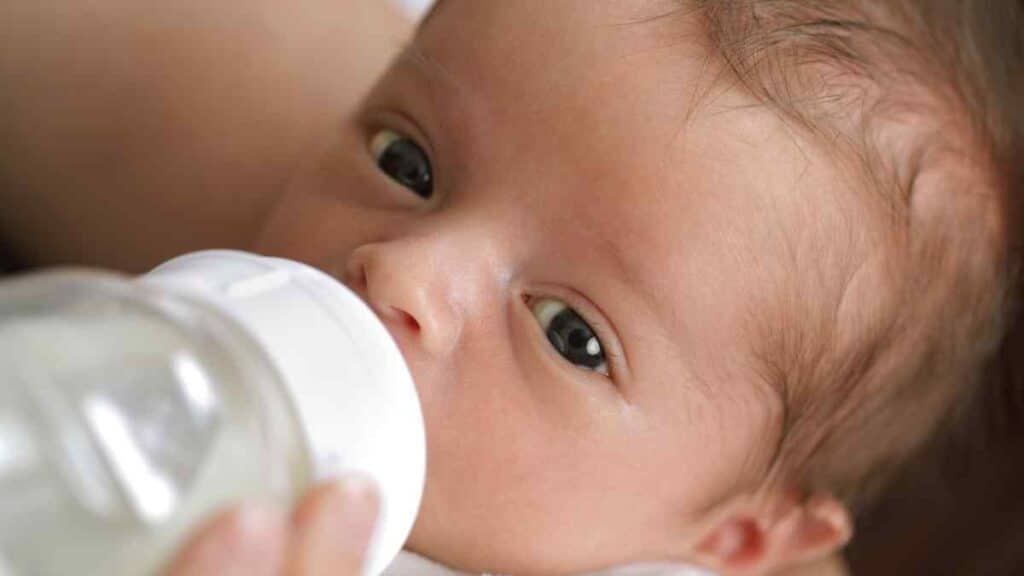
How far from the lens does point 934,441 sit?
1.40 m

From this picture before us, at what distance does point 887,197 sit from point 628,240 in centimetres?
22

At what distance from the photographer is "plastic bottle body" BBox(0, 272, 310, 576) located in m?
0.50

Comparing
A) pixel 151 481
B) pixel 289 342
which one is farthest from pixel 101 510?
pixel 289 342

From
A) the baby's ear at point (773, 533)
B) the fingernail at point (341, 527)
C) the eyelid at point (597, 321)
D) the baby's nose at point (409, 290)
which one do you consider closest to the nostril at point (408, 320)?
the baby's nose at point (409, 290)

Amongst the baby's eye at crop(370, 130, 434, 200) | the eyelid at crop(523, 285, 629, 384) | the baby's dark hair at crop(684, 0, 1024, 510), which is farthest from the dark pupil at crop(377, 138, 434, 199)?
the baby's dark hair at crop(684, 0, 1024, 510)

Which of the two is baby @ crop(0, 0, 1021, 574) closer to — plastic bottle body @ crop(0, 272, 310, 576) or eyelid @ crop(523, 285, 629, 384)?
eyelid @ crop(523, 285, 629, 384)

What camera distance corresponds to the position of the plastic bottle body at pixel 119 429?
50 cm

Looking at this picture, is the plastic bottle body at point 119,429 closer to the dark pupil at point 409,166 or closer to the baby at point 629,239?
the baby at point 629,239

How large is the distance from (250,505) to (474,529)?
1.26 feet

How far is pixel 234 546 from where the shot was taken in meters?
0.50

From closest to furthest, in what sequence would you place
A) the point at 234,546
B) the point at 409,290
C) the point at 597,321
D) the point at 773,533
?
the point at 234,546
the point at 409,290
the point at 597,321
the point at 773,533

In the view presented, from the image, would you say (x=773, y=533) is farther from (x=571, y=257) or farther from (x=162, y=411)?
(x=162, y=411)

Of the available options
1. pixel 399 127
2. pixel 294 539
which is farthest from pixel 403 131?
pixel 294 539

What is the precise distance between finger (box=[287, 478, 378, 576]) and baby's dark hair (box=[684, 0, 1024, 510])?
0.41 meters
